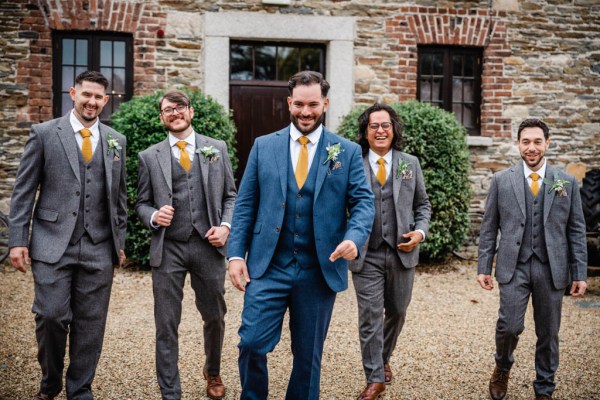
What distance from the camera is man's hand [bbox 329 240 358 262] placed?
316 centimetres

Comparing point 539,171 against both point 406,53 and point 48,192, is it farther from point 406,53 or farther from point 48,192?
point 406,53

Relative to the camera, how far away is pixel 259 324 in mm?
3322

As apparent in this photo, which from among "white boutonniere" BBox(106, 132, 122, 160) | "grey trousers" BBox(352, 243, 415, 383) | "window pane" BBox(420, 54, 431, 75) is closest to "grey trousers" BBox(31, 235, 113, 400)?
"white boutonniere" BBox(106, 132, 122, 160)

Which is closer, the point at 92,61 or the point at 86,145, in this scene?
the point at 86,145

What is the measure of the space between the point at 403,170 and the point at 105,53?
601 cm

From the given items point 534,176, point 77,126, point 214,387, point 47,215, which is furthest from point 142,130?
point 534,176

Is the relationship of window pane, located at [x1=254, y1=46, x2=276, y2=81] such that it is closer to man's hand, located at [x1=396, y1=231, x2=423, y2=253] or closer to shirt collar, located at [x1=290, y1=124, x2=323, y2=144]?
man's hand, located at [x1=396, y1=231, x2=423, y2=253]

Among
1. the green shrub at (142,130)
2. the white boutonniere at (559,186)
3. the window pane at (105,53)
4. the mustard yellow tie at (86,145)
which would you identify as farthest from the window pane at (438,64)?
the mustard yellow tie at (86,145)

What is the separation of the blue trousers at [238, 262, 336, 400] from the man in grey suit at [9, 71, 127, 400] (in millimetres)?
1133

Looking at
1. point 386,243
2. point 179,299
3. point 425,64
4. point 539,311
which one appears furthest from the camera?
point 425,64

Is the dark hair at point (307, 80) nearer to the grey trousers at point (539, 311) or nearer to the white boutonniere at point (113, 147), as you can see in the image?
the white boutonniere at point (113, 147)

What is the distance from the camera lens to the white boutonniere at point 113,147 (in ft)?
Answer: 13.3

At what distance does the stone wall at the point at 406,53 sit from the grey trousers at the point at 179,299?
541 centimetres

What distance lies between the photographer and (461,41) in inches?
385
